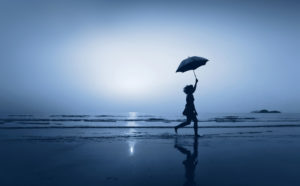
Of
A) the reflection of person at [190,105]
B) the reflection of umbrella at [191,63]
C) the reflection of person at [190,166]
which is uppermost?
the reflection of umbrella at [191,63]

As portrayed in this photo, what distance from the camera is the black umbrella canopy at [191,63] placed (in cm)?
1198

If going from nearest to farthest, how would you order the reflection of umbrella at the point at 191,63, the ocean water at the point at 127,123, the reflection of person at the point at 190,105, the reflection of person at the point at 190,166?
the reflection of person at the point at 190,166 < the reflection of umbrella at the point at 191,63 < the reflection of person at the point at 190,105 < the ocean water at the point at 127,123

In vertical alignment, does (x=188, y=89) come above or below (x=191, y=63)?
→ below

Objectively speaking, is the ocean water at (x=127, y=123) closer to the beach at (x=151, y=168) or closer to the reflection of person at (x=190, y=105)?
the reflection of person at (x=190, y=105)

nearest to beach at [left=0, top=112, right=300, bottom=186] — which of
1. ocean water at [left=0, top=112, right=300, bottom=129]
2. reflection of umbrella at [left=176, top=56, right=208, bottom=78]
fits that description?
reflection of umbrella at [left=176, top=56, right=208, bottom=78]

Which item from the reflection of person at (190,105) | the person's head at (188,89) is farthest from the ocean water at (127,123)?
the person's head at (188,89)

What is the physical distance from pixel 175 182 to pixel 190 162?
2.04 metres

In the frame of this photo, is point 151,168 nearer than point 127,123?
Yes

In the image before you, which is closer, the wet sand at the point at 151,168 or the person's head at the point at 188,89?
the wet sand at the point at 151,168

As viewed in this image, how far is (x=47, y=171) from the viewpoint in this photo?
5656mm

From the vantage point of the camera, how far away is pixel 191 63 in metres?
12.2

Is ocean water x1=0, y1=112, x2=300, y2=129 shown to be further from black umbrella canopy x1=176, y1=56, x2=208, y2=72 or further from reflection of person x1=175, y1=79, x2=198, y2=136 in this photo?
black umbrella canopy x1=176, y1=56, x2=208, y2=72

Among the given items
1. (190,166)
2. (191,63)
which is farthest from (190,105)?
(190,166)

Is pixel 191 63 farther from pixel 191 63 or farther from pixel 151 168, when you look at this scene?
pixel 151 168
